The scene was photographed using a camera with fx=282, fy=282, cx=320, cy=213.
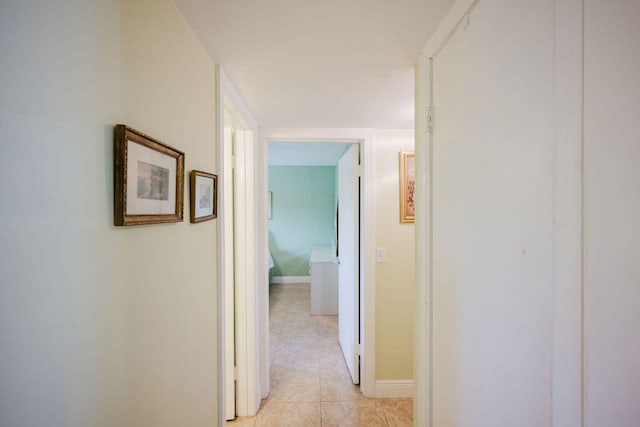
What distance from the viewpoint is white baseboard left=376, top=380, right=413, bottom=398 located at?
2348 millimetres

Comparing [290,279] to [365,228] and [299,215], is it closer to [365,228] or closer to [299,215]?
[299,215]

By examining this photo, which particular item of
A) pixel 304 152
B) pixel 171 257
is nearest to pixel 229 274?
pixel 171 257

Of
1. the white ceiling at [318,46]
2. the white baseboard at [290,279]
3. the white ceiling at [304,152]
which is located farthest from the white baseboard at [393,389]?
the white baseboard at [290,279]

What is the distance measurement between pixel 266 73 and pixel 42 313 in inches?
50.3

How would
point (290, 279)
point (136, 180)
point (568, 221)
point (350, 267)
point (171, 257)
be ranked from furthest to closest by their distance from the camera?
point (290, 279), point (350, 267), point (171, 257), point (136, 180), point (568, 221)

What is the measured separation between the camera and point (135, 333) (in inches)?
27.8

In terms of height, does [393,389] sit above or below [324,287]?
below

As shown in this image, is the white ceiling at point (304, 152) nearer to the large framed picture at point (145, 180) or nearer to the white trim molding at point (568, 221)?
the large framed picture at point (145, 180)

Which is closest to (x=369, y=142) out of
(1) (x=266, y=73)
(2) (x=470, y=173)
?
(1) (x=266, y=73)

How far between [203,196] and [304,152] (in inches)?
127

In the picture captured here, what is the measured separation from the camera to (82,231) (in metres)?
0.53

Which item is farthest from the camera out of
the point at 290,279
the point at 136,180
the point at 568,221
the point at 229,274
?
the point at 290,279

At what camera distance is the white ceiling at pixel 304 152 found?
12.3ft

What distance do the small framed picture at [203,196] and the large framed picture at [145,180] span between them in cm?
12
